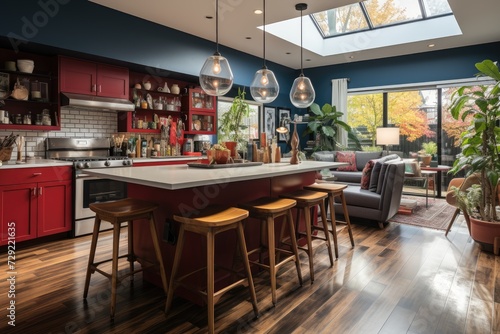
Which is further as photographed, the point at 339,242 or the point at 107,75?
the point at 107,75

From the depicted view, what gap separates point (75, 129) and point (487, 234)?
5042 millimetres

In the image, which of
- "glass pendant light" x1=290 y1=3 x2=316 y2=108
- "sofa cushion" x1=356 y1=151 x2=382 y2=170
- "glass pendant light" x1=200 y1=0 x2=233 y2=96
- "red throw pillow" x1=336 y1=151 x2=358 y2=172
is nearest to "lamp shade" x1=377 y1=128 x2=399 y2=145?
"sofa cushion" x1=356 y1=151 x2=382 y2=170

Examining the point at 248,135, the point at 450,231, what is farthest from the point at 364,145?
the point at 450,231

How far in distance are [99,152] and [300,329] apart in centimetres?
382

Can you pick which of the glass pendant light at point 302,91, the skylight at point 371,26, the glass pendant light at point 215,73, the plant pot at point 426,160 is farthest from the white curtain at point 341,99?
the glass pendant light at point 215,73

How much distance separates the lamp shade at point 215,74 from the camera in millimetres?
2914

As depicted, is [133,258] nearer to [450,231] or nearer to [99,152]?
[99,152]

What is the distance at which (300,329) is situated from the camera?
79.1 inches

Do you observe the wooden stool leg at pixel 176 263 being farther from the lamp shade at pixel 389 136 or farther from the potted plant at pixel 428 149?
the potted plant at pixel 428 149

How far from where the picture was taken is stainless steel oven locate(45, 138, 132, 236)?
389 cm

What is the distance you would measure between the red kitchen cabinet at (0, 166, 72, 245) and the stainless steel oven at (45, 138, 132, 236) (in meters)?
0.09

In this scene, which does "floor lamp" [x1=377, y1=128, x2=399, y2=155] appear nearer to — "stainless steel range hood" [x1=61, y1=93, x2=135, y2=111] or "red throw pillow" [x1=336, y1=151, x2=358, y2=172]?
"red throw pillow" [x1=336, y1=151, x2=358, y2=172]

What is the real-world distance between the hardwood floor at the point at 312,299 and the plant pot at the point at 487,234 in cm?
15

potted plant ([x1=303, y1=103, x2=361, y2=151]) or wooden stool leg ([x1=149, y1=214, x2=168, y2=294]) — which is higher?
potted plant ([x1=303, y1=103, x2=361, y2=151])
